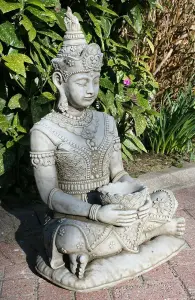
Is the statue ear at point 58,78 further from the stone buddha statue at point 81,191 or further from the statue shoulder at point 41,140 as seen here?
the statue shoulder at point 41,140

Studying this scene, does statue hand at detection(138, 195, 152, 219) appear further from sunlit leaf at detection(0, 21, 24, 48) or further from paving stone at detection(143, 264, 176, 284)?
sunlit leaf at detection(0, 21, 24, 48)

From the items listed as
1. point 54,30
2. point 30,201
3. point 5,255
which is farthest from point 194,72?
point 5,255

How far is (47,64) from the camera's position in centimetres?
387

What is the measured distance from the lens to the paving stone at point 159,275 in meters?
2.80

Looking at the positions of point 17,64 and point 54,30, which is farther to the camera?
point 54,30

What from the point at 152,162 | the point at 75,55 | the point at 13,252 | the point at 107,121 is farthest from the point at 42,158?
the point at 152,162

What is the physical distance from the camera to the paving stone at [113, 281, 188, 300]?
8.61ft

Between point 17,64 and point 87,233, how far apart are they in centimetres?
141

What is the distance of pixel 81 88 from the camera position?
2715 mm

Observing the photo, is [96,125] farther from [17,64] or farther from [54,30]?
[54,30]

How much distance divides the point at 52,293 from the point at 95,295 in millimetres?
257

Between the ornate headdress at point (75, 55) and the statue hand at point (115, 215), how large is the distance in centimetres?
81

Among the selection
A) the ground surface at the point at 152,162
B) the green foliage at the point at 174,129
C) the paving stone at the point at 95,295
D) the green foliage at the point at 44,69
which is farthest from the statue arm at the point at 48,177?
the green foliage at the point at 174,129

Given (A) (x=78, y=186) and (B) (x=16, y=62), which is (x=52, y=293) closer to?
(A) (x=78, y=186)
